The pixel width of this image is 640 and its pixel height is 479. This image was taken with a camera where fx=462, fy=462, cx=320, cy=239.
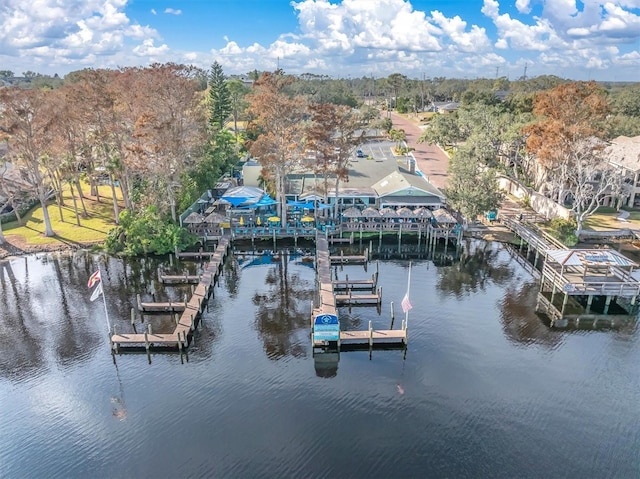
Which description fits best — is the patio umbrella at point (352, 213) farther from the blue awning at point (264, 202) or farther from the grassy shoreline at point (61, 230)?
the grassy shoreline at point (61, 230)

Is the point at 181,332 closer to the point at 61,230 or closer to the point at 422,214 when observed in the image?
the point at 61,230

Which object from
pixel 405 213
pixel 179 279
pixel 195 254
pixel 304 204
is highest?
pixel 304 204

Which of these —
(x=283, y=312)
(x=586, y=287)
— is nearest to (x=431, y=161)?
(x=586, y=287)

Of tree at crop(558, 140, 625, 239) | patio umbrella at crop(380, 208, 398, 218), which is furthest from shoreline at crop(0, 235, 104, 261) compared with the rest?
tree at crop(558, 140, 625, 239)

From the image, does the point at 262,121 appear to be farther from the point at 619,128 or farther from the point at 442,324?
the point at 619,128

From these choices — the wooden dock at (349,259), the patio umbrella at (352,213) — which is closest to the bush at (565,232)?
the wooden dock at (349,259)

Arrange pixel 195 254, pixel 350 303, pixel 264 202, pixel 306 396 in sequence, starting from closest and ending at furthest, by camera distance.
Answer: pixel 306 396, pixel 350 303, pixel 195 254, pixel 264 202
